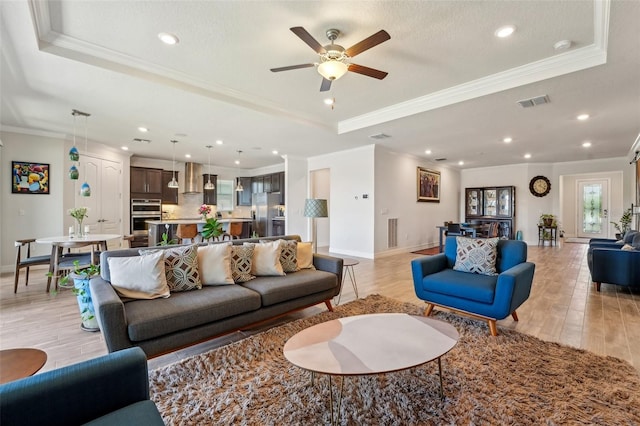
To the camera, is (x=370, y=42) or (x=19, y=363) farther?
(x=370, y=42)

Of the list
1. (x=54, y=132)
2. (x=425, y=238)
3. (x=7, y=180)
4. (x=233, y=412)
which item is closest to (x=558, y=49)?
(x=233, y=412)

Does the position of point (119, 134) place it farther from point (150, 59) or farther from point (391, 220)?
point (391, 220)

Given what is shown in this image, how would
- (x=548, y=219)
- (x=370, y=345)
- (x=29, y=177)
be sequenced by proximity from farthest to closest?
(x=548, y=219)
(x=29, y=177)
(x=370, y=345)

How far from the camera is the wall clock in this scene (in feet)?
31.0

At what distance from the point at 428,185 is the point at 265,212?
5.14 m

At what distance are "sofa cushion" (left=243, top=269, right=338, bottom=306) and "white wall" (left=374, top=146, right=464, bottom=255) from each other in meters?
A: 3.96

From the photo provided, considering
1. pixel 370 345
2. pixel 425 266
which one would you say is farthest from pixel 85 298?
pixel 425 266

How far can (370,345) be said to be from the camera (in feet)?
5.70

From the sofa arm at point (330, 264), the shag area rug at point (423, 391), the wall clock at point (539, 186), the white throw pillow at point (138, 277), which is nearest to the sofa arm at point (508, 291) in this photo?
the shag area rug at point (423, 391)

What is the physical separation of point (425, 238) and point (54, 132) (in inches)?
364

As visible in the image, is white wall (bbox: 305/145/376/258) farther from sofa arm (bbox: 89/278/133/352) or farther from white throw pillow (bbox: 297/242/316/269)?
sofa arm (bbox: 89/278/133/352)

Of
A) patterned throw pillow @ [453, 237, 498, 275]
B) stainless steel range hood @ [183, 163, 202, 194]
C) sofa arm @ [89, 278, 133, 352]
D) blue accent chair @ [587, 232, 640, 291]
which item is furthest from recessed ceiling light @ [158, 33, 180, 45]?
stainless steel range hood @ [183, 163, 202, 194]

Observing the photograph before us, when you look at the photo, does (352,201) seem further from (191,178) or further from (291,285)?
(191,178)

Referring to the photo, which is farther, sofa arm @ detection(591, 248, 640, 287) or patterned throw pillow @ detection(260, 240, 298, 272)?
sofa arm @ detection(591, 248, 640, 287)
